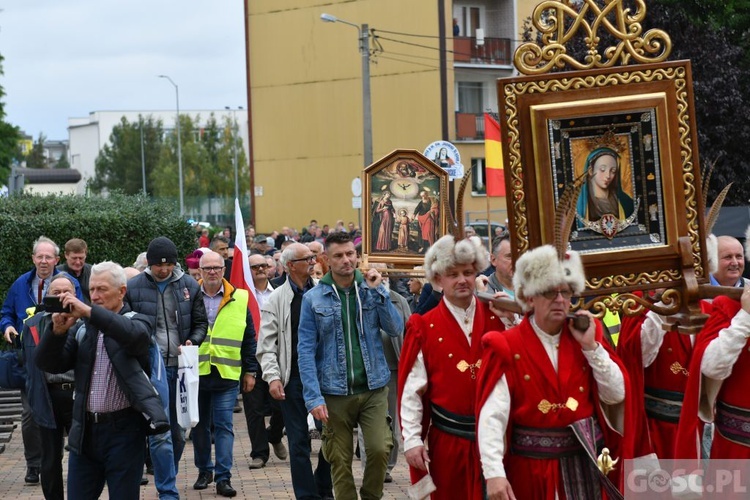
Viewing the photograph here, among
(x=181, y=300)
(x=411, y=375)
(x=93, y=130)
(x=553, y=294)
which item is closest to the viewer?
(x=553, y=294)

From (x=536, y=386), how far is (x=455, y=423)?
1141mm

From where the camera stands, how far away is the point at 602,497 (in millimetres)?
6105

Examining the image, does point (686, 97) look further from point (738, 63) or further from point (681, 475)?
point (738, 63)

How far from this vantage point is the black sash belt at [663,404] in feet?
25.1

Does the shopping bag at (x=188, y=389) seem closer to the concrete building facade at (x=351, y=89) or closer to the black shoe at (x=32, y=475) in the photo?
the black shoe at (x=32, y=475)

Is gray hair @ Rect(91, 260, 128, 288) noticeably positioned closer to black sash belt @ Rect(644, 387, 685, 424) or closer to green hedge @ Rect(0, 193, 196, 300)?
black sash belt @ Rect(644, 387, 685, 424)

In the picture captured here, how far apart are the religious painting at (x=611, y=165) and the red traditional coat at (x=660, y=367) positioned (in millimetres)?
887

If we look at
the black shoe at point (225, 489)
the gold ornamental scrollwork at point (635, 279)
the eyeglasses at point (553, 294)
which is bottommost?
the black shoe at point (225, 489)

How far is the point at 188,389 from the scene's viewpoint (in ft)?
36.2

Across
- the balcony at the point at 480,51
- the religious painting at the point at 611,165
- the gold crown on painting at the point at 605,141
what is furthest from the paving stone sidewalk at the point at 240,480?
the balcony at the point at 480,51

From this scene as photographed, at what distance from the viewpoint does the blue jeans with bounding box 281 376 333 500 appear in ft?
32.4

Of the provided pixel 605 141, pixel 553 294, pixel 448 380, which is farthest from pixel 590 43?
pixel 448 380

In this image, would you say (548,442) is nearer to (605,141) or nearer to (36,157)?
(605,141)

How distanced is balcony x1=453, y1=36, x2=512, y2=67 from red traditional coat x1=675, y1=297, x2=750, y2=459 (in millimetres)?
40692
